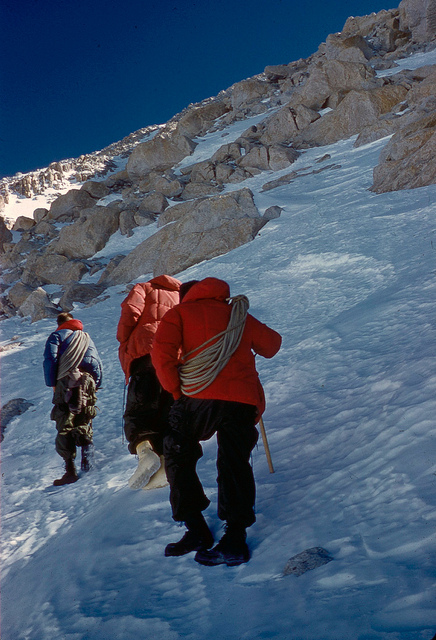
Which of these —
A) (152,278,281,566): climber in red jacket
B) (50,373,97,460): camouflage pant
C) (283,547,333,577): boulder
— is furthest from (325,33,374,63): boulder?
(283,547,333,577): boulder

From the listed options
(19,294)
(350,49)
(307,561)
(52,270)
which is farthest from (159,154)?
(307,561)

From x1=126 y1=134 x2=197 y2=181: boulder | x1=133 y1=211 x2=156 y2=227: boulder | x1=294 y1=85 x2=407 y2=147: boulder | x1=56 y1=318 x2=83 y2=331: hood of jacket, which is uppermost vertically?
x1=126 y1=134 x2=197 y2=181: boulder

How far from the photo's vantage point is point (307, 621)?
1833mm

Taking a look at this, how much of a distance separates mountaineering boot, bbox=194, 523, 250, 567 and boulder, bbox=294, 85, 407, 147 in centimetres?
2121

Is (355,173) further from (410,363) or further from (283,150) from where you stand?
(410,363)

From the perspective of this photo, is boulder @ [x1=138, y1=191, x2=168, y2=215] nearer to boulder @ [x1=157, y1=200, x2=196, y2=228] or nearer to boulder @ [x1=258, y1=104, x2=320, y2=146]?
boulder @ [x1=157, y1=200, x2=196, y2=228]

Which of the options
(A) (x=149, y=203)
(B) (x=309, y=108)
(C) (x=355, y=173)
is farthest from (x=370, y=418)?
(B) (x=309, y=108)

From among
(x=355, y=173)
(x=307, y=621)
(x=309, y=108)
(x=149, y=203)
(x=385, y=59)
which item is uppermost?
(x=385, y=59)

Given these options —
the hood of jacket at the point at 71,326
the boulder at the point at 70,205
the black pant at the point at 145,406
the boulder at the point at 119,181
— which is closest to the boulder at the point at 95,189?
the boulder at the point at 70,205

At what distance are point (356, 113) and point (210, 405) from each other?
2163 cm

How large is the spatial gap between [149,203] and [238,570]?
2011 centimetres

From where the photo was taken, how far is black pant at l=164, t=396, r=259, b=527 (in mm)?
2594

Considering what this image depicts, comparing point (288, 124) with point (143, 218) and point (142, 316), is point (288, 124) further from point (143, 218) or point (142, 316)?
point (142, 316)

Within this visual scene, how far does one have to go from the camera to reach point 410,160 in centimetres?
1091
